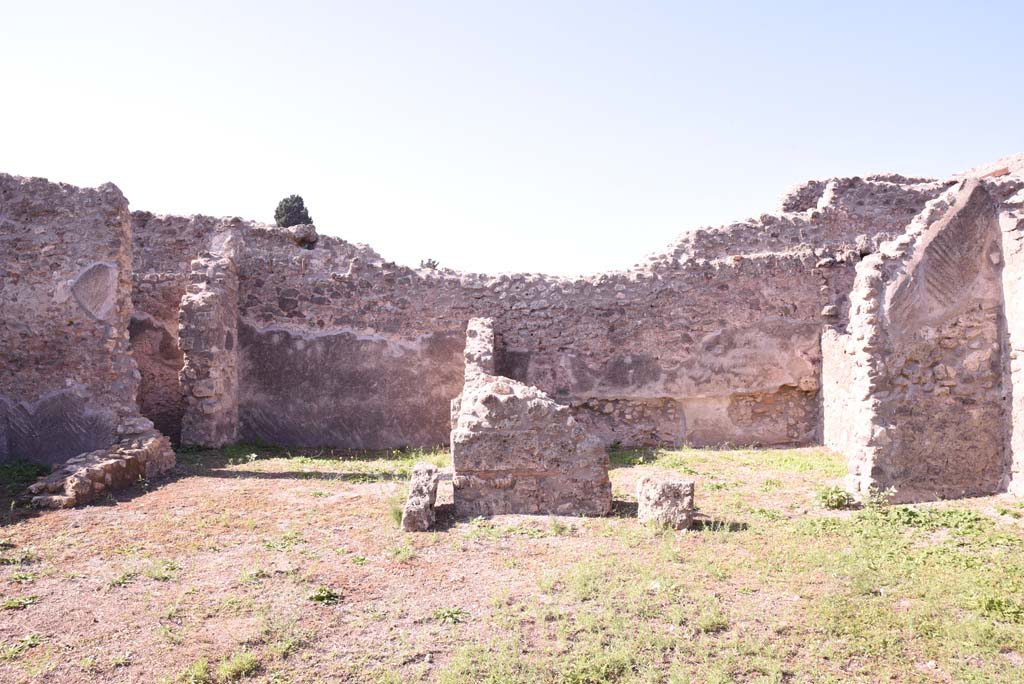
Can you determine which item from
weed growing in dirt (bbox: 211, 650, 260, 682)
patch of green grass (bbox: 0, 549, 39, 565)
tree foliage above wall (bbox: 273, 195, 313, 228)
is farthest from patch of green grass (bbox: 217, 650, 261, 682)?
tree foliage above wall (bbox: 273, 195, 313, 228)

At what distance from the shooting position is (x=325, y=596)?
168 inches

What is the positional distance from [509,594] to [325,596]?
3.57ft

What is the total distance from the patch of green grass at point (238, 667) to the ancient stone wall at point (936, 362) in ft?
17.5

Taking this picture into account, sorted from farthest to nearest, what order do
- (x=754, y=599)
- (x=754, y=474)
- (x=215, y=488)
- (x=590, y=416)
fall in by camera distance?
(x=590, y=416) < (x=754, y=474) < (x=215, y=488) < (x=754, y=599)

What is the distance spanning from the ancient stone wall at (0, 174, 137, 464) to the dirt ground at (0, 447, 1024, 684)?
9.46ft

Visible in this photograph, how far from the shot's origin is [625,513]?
20.2 feet

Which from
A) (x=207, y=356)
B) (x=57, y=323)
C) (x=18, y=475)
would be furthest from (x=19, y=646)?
(x=207, y=356)

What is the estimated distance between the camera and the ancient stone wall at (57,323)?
8.98 metres

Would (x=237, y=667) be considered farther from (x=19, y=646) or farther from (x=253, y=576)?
(x=253, y=576)

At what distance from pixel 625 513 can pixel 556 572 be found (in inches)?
67.6

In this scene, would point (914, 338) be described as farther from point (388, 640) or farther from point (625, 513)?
point (388, 640)

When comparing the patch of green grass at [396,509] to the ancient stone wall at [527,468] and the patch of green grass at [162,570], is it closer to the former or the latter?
the ancient stone wall at [527,468]

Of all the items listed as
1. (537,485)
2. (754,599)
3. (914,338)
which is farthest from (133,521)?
(914,338)

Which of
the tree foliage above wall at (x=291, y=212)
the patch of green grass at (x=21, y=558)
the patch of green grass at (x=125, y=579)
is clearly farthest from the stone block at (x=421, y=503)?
the tree foliage above wall at (x=291, y=212)
